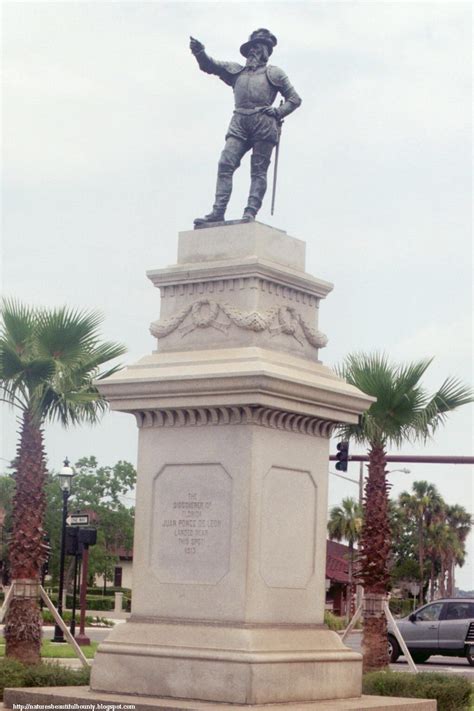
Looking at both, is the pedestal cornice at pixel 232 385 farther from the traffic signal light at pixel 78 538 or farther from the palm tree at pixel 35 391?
the traffic signal light at pixel 78 538

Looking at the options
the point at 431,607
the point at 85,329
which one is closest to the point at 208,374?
the point at 85,329

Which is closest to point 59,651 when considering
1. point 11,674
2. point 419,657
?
point 419,657

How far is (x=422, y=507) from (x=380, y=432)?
217ft

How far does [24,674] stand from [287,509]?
15.6 feet

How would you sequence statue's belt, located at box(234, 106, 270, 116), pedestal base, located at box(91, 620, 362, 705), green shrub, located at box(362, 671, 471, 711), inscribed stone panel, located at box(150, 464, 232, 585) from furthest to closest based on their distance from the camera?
green shrub, located at box(362, 671, 471, 711) → statue's belt, located at box(234, 106, 270, 116) → inscribed stone panel, located at box(150, 464, 232, 585) → pedestal base, located at box(91, 620, 362, 705)

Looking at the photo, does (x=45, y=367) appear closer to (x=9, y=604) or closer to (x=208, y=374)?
(x=9, y=604)

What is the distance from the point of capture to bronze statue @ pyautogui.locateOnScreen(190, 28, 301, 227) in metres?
15.7

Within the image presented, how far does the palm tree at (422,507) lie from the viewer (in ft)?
304

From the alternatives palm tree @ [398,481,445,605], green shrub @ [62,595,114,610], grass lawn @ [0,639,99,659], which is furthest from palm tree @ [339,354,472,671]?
palm tree @ [398,481,445,605]

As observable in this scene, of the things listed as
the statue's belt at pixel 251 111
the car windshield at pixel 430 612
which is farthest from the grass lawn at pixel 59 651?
the statue's belt at pixel 251 111

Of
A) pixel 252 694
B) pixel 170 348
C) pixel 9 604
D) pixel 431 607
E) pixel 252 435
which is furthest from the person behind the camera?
pixel 431 607

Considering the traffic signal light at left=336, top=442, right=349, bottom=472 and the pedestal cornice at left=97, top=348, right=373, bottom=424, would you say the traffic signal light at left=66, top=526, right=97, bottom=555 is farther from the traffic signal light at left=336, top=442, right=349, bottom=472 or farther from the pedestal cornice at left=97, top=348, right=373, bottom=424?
the pedestal cornice at left=97, top=348, right=373, bottom=424

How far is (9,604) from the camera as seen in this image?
2408 cm

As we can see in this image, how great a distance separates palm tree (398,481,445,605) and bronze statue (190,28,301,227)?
77.6 meters
